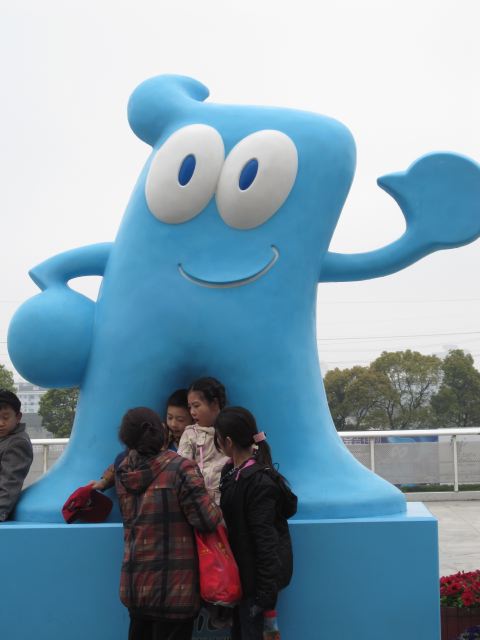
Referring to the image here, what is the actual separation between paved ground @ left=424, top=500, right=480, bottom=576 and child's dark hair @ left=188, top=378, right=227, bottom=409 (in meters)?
4.32

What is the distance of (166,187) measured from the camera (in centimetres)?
357

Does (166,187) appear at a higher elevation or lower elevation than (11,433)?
higher

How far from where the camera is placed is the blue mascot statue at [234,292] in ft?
11.5

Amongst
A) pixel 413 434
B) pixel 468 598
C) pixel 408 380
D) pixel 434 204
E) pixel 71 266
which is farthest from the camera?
pixel 408 380

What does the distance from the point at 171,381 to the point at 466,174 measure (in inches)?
61.0

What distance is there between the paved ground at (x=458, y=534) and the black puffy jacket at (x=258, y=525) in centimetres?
459

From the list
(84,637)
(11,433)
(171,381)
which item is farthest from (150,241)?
(84,637)

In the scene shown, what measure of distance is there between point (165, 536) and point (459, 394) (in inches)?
1196

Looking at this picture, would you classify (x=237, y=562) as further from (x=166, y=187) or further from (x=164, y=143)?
(x=164, y=143)

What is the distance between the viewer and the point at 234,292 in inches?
139

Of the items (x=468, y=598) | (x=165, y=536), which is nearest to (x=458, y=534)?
(x=468, y=598)

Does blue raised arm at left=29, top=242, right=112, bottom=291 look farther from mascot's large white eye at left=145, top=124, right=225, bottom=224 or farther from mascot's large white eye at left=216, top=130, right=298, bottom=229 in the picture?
mascot's large white eye at left=216, top=130, right=298, bottom=229

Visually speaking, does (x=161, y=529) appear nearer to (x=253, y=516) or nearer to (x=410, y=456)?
(x=253, y=516)

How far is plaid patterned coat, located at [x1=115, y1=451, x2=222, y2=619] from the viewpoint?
260 cm
